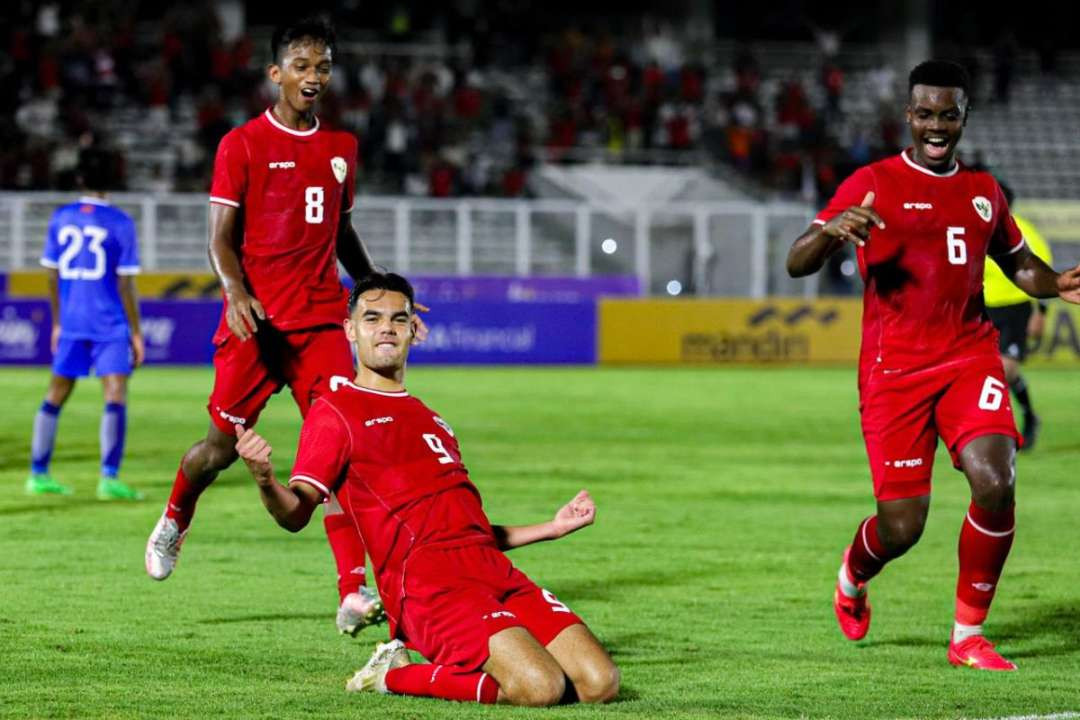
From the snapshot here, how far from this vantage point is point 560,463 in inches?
598

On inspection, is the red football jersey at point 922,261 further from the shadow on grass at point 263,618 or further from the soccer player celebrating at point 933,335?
the shadow on grass at point 263,618

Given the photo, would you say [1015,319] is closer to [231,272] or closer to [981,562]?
[981,562]

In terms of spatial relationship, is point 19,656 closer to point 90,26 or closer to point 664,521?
point 664,521

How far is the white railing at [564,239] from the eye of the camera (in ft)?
99.2

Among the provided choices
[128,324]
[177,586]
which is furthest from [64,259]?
[177,586]

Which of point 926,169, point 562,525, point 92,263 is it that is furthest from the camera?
point 92,263

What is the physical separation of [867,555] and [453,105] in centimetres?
2953

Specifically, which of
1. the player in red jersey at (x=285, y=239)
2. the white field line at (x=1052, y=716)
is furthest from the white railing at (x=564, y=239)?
the white field line at (x=1052, y=716)

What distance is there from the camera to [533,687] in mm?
5988

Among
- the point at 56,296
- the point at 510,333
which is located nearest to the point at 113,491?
the point at 56,296

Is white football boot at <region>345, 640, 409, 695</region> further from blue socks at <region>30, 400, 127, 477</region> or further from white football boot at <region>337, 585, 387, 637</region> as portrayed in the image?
blue socks at <region>30, 400, 127, 477</region>

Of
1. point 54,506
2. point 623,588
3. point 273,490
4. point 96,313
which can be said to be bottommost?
point 54,506

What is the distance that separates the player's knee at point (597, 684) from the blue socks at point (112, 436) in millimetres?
6803

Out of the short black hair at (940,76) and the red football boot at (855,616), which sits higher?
the short black hair at (940,76)
